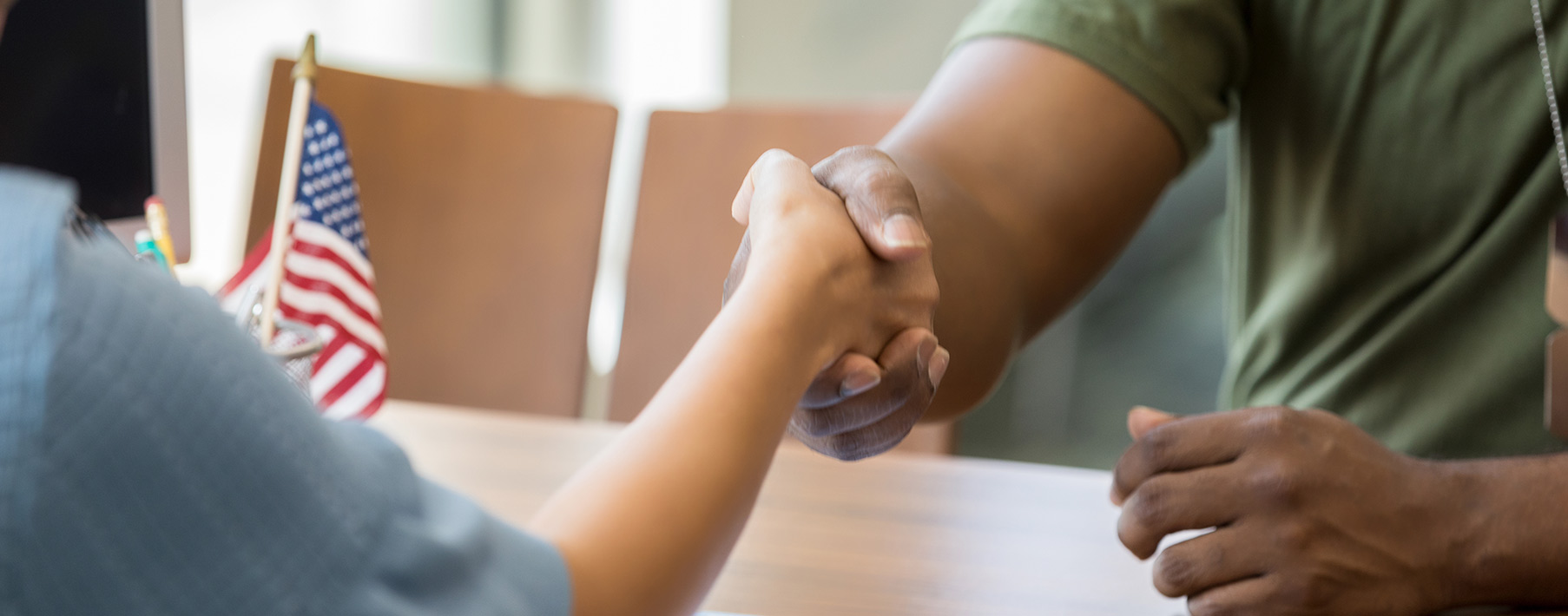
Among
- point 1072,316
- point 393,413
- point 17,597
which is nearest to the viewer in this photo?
point 17,597

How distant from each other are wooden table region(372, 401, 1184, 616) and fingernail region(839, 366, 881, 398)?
0.11 m

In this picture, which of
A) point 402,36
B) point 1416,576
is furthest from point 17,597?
point 402,36

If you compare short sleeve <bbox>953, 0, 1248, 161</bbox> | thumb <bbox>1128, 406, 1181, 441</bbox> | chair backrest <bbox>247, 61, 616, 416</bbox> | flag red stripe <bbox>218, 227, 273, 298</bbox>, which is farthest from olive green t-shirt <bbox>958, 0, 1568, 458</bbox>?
chair backrest <bbox>247, 61, 616, 416</bbox>

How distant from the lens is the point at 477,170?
4.92 feet

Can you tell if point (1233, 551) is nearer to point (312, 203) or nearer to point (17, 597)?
point (17, 597)

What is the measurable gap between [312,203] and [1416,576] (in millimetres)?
820

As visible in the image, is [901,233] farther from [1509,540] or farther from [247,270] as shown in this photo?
[247,270]

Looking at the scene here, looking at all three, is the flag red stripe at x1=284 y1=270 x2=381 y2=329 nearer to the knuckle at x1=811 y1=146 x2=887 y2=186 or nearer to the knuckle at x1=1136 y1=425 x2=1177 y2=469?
the knuckle at x1=811 y1=146 x2=887 y2=186

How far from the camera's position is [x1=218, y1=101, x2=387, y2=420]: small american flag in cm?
93

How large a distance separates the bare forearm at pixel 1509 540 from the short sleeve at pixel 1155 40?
0.38 metres

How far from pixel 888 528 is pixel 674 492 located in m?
0.39

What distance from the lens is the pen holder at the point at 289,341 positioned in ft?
2.34

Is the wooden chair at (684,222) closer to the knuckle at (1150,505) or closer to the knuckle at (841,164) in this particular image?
the knuckle at (841,164)

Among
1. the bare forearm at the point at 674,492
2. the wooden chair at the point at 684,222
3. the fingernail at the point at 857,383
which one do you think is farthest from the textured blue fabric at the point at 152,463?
the wooden chair at the point at 684,222
